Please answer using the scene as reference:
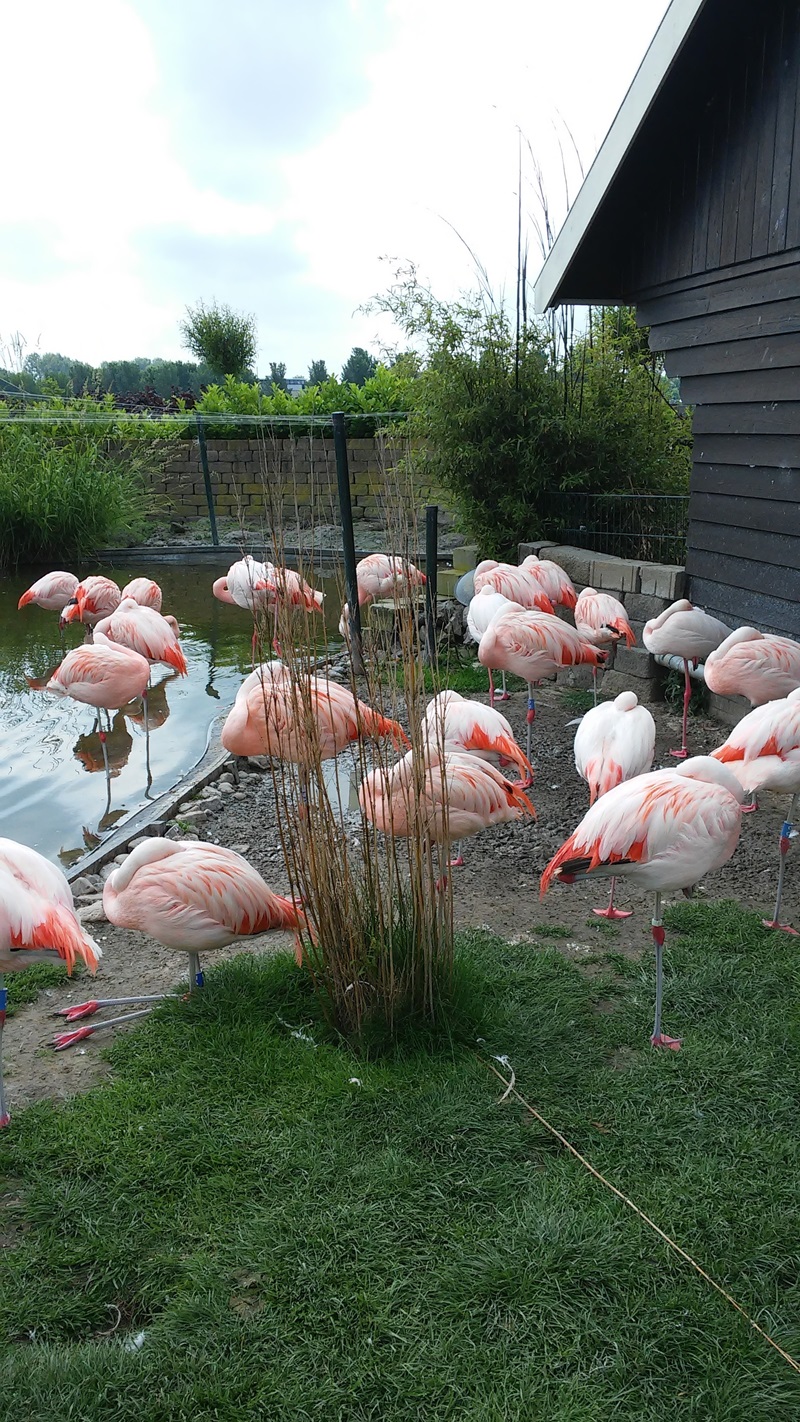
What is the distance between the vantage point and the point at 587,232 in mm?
6543

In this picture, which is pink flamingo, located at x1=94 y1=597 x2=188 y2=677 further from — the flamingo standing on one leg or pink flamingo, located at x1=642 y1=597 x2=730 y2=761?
pink flamingo, located at x1=642 y1=597 x2=730 y2=761

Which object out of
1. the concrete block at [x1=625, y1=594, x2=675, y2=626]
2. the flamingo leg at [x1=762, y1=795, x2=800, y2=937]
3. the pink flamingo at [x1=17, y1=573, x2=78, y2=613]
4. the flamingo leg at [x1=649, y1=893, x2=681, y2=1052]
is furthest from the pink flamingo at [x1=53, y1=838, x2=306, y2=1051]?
the pink flamingo at [x1=17, y1=573, x2=78, y2=613]

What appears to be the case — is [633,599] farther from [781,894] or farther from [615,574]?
[781,894]

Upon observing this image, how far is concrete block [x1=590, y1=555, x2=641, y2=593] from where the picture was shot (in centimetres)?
739

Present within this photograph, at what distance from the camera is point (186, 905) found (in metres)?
3.18

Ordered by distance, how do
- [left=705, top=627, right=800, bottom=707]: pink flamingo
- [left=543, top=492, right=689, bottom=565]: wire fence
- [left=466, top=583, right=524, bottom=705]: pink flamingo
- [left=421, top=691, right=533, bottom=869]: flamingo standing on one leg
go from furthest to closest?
[left=543, top=492, right=689, bottom=565]: wire fence < [left=466, top=583, right=524, bottom=705]: pink flamingo < [left=705, top=627, right=800, bottom=707]: pink flamingo < [left=421, top=691, right=533, bottom=869]: flamingo standing on one leg

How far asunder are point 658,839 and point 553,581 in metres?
4.54

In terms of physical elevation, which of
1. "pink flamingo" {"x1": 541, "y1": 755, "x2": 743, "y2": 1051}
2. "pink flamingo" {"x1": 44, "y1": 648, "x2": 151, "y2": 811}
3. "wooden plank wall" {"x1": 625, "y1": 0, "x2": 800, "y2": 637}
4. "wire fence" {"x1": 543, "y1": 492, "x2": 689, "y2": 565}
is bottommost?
"pink flamingo" {"x1": 44, "y1": 648, "x2": 151, "y2": 811}

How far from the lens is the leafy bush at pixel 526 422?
27.4ft

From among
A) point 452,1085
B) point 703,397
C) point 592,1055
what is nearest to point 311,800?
point 452,1085

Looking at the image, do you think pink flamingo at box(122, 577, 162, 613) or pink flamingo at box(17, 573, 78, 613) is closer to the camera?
pink flamingo at box(122, 577, 162, 613)

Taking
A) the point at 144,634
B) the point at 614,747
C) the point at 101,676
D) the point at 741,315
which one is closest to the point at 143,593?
the point at 144,634

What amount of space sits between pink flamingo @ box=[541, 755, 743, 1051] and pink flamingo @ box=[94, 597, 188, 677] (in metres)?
4.56

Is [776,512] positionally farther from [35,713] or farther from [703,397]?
[35,713]
